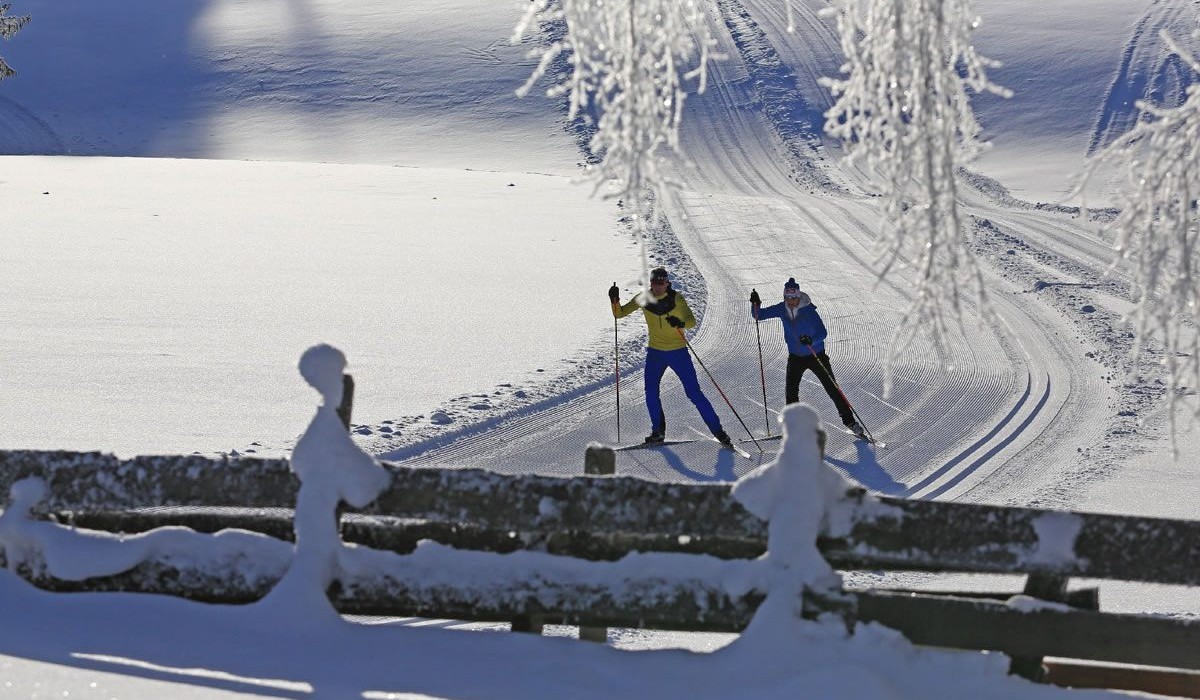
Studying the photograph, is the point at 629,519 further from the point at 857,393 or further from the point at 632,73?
the point at 857,393

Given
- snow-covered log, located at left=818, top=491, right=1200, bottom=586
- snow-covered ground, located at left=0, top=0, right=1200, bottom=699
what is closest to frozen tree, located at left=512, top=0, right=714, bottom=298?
snow-covered ground, located at left=0, top=0, right=1200, bottom=699

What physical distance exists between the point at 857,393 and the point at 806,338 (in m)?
1.75

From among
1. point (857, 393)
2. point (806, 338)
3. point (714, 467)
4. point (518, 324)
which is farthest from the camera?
point (518, 324)

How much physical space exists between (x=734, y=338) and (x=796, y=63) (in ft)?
92.7

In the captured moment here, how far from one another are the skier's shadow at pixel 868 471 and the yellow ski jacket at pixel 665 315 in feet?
5.84

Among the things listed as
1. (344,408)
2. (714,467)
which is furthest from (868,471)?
(344,408)

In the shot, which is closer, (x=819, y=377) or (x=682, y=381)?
(x=682, y=381)

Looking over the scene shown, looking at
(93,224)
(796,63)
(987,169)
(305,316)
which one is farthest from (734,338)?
(796,63)

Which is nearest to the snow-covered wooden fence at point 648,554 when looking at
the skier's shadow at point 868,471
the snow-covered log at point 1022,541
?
the snow-covered log at point 1022,541

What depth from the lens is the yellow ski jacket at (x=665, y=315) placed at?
11156 millimetres

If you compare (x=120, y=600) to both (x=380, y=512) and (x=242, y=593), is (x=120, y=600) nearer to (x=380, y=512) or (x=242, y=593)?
(x=242, y=593)

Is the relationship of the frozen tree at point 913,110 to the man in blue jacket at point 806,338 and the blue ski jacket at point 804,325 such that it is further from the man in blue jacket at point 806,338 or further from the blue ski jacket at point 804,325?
the blue ski jacket at point 804,325

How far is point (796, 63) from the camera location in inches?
1639

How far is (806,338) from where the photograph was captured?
38.3 feet
